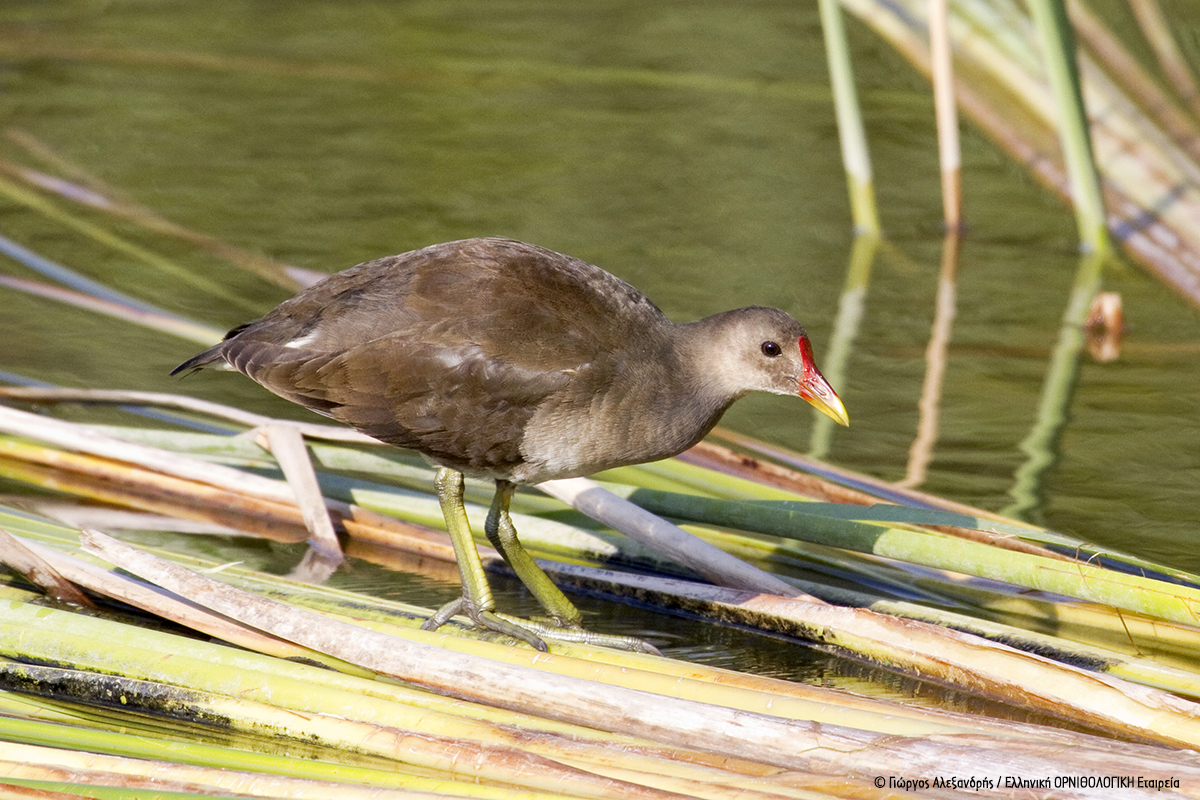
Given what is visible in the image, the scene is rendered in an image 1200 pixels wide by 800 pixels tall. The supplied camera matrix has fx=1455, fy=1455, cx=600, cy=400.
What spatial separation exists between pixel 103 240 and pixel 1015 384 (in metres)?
4.17

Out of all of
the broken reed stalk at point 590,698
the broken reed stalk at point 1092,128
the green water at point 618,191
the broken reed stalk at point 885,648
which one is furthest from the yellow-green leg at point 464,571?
the broken reed stalk at point 1092,128

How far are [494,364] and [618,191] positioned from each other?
465 cm

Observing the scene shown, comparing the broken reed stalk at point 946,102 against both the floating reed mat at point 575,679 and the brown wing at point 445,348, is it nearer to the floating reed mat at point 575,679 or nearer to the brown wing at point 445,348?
the floating reed mat at point 575,679

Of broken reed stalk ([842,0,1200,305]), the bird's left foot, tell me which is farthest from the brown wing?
broken reed stalk ([842,0,1200,305])

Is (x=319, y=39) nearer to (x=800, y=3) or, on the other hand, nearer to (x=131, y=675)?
(x=800, y=3)

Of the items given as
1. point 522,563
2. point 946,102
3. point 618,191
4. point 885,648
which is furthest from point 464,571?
point 618,191

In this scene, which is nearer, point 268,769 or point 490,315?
point 268,769

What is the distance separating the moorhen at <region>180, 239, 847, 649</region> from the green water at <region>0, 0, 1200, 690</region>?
4.49 feet

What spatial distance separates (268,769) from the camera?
8.86 ft

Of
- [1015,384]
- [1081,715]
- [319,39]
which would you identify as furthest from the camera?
[319,39]

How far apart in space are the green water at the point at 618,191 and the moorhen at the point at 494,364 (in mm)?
1369

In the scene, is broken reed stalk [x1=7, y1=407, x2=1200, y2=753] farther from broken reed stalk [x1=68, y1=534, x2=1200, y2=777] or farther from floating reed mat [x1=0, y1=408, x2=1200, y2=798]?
broken reed stalk [x1=68, y1=534, x2=1200, y2=777]

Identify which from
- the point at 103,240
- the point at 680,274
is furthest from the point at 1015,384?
the point at 103,240

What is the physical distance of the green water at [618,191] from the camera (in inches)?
212
